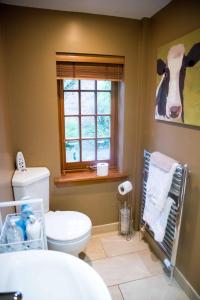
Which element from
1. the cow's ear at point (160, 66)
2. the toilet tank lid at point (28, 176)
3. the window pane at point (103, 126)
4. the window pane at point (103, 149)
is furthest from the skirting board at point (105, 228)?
the cow's ear at point (160, 66)

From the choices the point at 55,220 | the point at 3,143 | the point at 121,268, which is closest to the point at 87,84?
the point at 3,143

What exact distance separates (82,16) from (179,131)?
4.19 ft

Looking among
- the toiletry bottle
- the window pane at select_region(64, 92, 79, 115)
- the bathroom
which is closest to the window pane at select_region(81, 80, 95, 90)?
the window pane at select_region(64, 92, 79, 115)

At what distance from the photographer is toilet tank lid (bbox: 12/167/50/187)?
5.35 ft

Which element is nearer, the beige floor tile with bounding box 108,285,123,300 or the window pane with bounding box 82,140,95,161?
the beige floor tile with bounding box 108,285,123,300

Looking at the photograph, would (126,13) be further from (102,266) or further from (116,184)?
(102,266)

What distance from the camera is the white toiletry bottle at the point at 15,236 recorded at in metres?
1.16

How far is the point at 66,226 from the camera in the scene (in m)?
1.60

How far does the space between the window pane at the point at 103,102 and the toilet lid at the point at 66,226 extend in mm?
1069

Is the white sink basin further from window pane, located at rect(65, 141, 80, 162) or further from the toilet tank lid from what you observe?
window pane, located at rect(65, 141, 80, 162)

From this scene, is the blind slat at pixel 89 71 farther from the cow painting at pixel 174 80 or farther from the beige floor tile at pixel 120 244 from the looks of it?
the beige floor tile at pixel 120 244

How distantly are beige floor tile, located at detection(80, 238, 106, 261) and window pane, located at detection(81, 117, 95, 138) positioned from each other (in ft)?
3.62

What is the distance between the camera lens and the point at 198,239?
56.2 inches

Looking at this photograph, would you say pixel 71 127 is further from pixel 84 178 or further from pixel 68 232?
pixel 68 232
